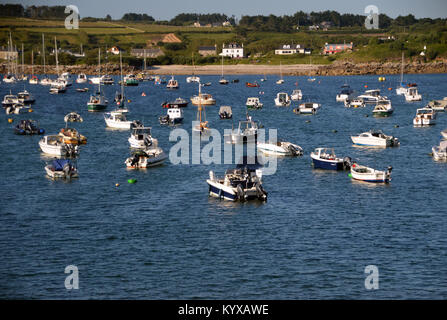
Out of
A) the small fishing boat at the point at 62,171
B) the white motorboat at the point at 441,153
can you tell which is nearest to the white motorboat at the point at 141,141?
the small fishing boat at the point at 62,171

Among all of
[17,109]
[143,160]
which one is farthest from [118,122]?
[17,109]

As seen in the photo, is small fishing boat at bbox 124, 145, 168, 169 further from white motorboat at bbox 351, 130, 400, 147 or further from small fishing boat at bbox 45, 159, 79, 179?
white motorboat at bbox 351, 130, 400, 147

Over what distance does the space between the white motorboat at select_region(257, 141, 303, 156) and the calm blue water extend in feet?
5.36

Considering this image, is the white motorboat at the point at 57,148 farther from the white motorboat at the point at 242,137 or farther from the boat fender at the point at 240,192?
the boat fender at the point at 240,192

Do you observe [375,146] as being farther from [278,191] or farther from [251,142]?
[278,191]

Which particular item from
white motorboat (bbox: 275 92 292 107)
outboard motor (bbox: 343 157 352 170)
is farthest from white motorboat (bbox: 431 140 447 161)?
white motorboat (bbox: 275 92 292 107)

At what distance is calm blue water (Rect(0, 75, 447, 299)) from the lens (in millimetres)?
39469

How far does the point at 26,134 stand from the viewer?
10131cm

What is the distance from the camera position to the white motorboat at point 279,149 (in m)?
78.9

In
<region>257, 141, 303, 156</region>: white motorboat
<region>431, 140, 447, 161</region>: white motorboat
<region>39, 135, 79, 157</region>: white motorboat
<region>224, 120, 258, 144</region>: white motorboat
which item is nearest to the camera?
<region>431, 140, 447, 161</region>: white motorboat

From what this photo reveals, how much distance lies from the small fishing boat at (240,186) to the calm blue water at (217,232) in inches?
34.5

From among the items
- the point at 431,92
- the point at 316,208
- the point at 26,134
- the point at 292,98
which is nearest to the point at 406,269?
the point at 316,208

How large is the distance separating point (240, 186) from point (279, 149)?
77.7ft

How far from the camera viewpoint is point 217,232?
161ft
